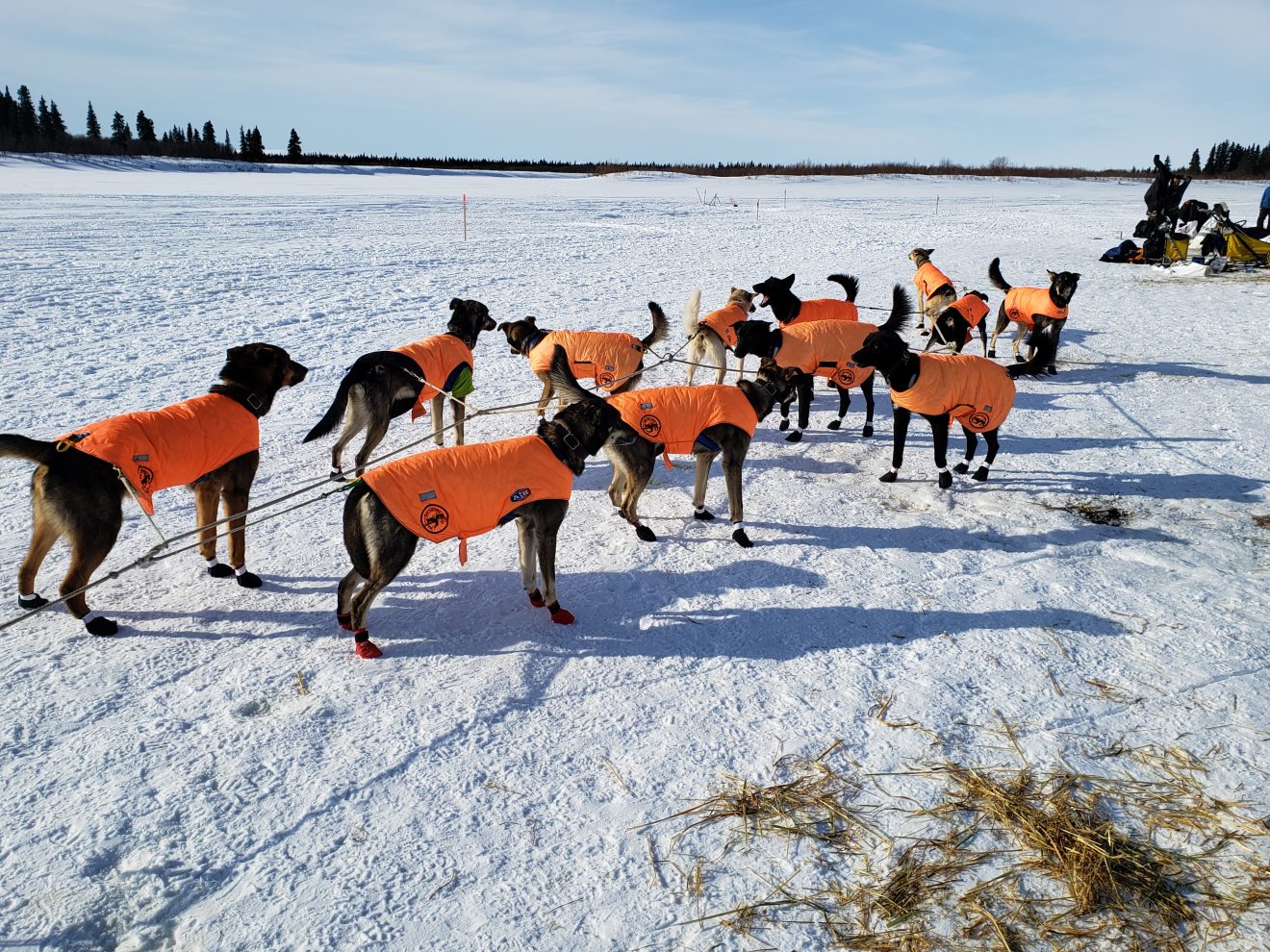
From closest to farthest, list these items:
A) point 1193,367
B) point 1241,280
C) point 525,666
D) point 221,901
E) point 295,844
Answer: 1. point 221,901
2. point 295,844
3. point 525,666
4. point 1193,367
5. point 1241,280

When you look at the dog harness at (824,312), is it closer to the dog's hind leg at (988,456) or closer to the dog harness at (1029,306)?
the dog harness at (1029,306)

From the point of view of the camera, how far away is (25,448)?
13.4 ft

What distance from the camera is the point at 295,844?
10.3 feet

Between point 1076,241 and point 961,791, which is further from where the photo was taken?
point 1076,241

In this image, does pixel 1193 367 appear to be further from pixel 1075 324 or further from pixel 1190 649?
pixel 1190 649

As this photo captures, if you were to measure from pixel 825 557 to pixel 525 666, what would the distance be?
8.12ft

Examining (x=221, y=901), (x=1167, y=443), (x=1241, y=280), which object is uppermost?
(x=1241, y=280)

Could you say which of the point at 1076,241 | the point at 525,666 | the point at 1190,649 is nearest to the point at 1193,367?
the point at 1190,649

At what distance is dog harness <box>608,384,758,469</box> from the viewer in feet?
18.6

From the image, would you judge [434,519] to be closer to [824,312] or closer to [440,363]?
[440,363]

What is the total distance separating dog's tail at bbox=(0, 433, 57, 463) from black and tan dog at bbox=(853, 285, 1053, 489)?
19.3 feet

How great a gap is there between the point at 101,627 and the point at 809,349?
21.0ft

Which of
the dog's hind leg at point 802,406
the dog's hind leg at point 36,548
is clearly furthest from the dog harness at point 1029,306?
the dog's hind leg at point 36,548

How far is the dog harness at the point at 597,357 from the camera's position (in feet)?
25.3
